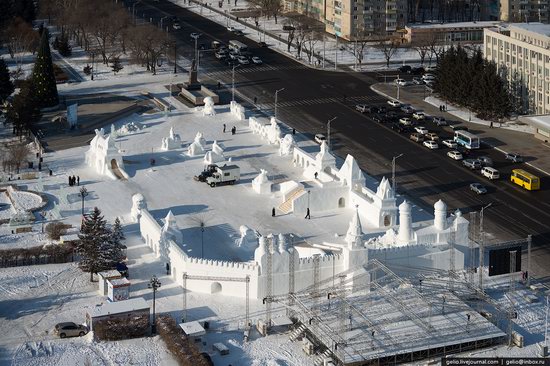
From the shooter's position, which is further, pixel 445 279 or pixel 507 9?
pixel 507 9

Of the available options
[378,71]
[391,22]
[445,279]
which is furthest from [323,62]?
[445,279]

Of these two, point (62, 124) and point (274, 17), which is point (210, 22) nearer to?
point (274, 17)

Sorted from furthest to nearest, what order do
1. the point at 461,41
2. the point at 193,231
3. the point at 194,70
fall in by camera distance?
the point at 461,41 → the point at 194,70 → the point at 193,231

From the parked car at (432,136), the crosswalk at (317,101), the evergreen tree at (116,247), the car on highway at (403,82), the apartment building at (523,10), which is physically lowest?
the crosswalk at (317,101)

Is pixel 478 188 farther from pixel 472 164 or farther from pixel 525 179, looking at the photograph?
pixel 472 164

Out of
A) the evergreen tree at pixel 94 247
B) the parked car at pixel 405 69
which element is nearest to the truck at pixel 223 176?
the evergreen tree at pixel 94 247

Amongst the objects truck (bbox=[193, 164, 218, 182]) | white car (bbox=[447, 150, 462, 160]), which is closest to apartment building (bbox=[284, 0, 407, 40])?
white car (bbox=[447, 150, 462, 160])

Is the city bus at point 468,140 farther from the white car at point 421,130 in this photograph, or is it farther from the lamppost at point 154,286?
the lamppost at point 154,286

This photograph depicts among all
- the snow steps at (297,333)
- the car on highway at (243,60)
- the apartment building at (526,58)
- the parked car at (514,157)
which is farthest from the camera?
the car on highway at (243,60)
